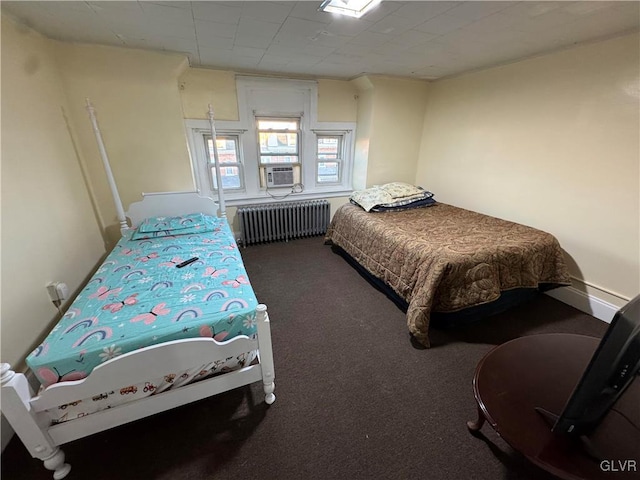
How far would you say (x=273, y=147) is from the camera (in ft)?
11.6

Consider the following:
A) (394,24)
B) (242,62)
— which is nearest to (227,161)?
(242,62)

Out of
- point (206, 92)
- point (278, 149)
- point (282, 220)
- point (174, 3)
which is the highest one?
point (174, 3)

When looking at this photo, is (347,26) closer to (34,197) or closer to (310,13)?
(310,13)

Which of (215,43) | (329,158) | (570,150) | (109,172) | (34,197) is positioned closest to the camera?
(34,197)

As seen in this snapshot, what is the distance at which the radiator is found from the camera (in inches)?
135

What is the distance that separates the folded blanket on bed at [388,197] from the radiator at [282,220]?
0.58 meters

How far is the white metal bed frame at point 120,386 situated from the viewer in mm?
995

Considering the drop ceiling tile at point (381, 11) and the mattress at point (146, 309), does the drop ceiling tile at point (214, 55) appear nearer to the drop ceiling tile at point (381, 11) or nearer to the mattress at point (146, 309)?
the drop ceiling tile at point (381, 11)

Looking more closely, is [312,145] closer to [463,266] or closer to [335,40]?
[335,40]

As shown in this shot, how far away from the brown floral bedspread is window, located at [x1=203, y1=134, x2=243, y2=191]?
1.77 metres

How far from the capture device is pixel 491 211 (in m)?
3.00

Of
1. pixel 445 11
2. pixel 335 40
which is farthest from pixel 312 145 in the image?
pixel 445 11

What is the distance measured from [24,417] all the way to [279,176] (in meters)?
3.09

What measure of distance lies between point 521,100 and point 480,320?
2.14 m
